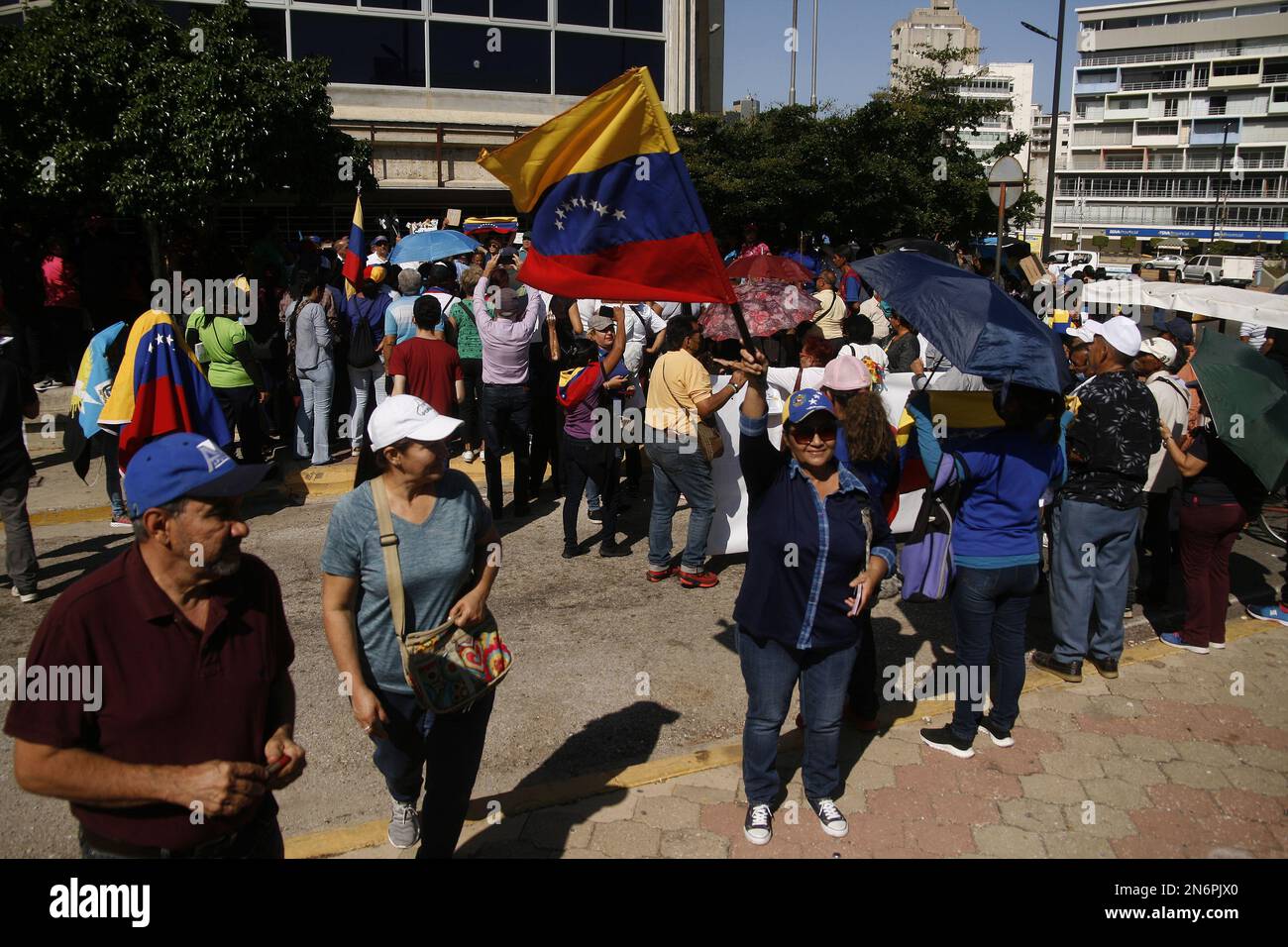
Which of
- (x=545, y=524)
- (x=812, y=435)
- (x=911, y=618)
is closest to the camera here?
(x=812, y=435)

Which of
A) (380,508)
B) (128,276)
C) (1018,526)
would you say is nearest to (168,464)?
(380,508)

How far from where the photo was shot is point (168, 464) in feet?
8.60

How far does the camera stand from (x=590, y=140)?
407cm

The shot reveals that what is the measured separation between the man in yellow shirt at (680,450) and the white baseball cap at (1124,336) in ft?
8.01

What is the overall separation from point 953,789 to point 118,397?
6302 millimetres

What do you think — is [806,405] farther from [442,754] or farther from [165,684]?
[165,684]

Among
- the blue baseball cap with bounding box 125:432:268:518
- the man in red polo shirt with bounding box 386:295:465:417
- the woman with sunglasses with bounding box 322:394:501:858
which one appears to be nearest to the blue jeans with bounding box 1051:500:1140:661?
the woman with sunglasses with bounding box 322:394:501:858

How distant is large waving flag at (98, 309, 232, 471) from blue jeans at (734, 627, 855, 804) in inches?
181

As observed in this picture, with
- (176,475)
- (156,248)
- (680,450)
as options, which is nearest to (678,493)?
(680,450)

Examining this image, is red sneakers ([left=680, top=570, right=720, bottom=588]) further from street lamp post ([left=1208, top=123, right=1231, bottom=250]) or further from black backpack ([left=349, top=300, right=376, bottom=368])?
street lamp post ([left=1208, top=123, right=1231, bottom=250])

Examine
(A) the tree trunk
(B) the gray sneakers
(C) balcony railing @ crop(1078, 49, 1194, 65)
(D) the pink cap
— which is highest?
(C) balcony railing @ crop(1078, 49, 1194, 65)

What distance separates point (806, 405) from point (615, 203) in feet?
3.80

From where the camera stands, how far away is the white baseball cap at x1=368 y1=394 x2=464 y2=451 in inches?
134

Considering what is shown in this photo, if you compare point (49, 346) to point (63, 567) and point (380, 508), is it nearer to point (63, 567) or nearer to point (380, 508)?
point (63, 567)
